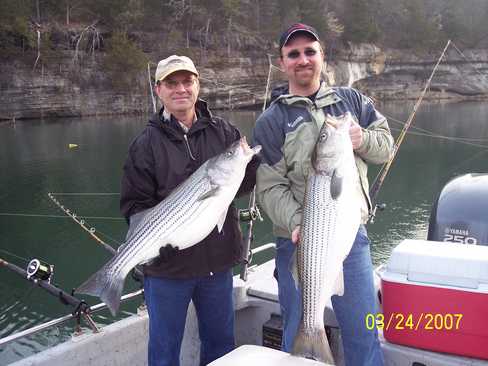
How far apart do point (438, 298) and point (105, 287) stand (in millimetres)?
2140

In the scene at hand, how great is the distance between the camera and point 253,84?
179 feet

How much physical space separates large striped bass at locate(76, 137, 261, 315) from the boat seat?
83cm

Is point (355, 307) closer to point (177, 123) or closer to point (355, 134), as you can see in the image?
point (355, 134)

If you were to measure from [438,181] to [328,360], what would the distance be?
1776cm

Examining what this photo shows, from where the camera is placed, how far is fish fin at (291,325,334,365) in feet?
9.40

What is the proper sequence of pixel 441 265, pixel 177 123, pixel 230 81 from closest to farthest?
1. pixel 441 265
2. pixel 177 123
3. pixel 230 81

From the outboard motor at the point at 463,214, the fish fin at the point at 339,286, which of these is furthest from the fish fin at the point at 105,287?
the outboard motor at the point at 463,214

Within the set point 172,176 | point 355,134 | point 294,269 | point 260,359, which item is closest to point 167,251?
point 172,176

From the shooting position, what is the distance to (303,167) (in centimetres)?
323

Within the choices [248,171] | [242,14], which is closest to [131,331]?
[248,171]

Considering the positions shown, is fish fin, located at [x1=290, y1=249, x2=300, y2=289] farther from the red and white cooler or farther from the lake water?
the lake water

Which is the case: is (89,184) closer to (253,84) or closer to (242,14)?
(253,84)

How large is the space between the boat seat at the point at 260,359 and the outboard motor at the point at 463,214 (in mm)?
2351

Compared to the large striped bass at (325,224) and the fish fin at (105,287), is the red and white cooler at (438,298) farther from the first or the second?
the fish fin at (105,287)
